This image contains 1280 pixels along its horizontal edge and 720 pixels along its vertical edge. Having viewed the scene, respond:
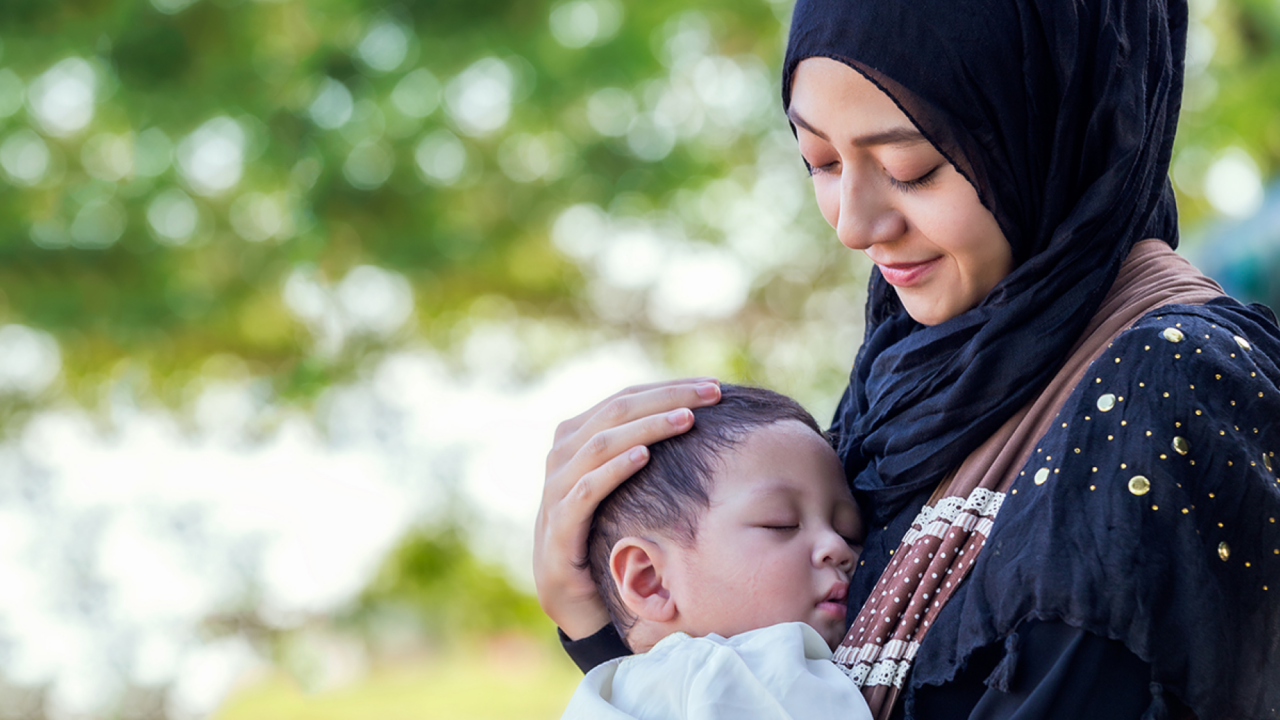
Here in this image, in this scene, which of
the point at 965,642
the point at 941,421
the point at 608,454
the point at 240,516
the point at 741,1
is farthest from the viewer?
the point at 240,516

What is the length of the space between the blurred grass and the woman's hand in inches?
240

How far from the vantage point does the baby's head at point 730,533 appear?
1.51 m

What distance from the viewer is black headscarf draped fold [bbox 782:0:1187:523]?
4.34 feet

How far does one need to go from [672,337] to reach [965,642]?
5.64m

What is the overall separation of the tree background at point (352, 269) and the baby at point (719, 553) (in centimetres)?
437

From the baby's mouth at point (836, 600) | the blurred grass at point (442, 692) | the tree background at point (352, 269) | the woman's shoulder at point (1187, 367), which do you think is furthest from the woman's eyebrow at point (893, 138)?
the blurred grass at point (442, 692)

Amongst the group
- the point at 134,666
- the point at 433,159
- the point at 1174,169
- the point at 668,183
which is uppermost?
the point at 433,159

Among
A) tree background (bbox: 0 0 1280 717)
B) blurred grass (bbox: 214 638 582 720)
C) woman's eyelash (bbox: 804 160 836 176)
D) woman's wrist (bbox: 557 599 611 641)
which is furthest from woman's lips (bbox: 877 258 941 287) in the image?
blurred grass (bbox: 214 638 582 720)

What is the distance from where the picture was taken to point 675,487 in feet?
5.21

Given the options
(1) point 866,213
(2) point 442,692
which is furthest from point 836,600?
(2) point 442,692

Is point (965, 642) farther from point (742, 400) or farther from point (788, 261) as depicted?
point (788, 261)

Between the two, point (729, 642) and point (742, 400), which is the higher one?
point (742, 400)

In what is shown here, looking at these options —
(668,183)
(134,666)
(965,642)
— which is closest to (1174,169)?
(668,183)

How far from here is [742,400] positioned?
1.69 metres
